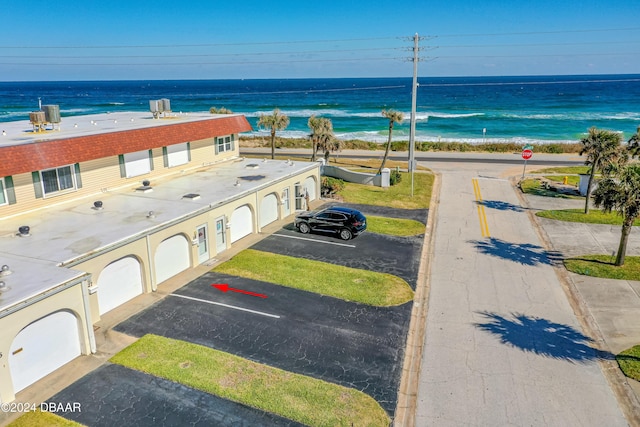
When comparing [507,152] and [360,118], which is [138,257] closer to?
[507,152]

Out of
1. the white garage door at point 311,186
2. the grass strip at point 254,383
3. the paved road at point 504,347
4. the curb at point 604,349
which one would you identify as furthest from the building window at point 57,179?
the curb at point 604,349

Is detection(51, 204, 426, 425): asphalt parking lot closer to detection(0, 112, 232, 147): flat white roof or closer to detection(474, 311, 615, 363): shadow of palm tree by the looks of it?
detection(474, 311, 615, 363): shadow of palm tree

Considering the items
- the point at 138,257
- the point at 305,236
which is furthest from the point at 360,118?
the point at 138,257

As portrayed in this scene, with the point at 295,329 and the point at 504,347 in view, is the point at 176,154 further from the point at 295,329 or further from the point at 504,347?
the point at 504,347

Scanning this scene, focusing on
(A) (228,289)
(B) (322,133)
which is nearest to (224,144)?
(B) (322,133)

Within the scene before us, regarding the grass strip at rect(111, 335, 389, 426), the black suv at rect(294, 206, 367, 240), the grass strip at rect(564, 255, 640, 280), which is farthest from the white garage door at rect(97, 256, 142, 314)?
the grass strip at rect(564, 255, 640, 280)

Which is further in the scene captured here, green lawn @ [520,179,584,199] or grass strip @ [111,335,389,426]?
green lawn @ [520,179,584,199]

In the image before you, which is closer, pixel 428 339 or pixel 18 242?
pixel 428 339
